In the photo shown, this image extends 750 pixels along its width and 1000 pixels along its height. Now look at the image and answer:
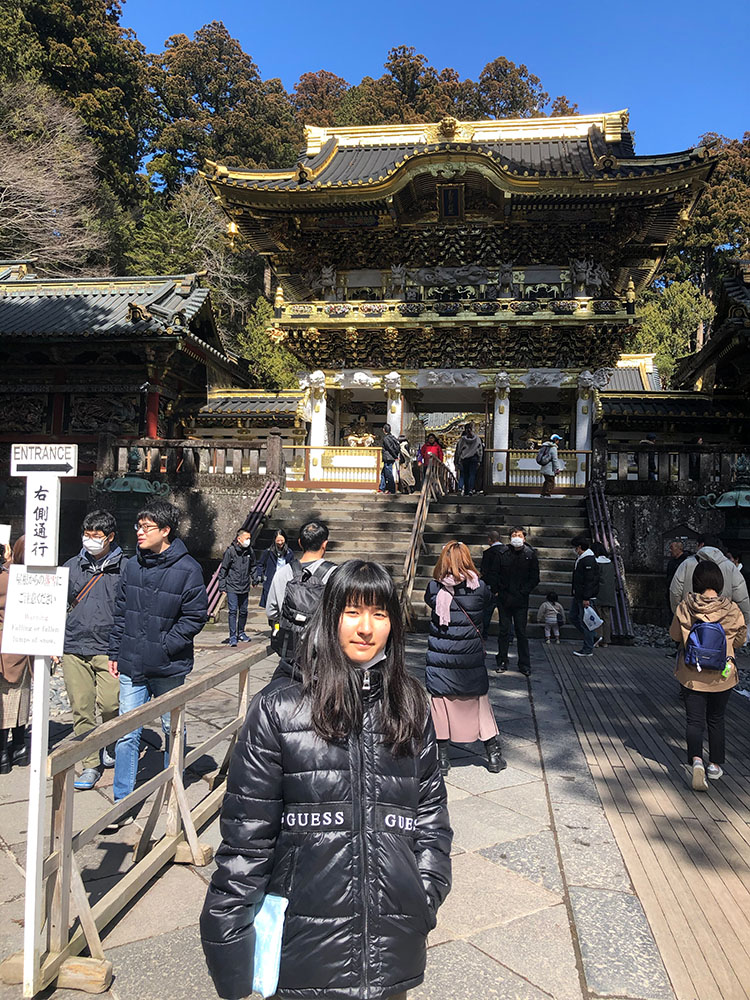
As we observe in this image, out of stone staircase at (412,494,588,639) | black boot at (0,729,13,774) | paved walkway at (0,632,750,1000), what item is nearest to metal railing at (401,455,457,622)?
stone staircase at (412,494,588,639)

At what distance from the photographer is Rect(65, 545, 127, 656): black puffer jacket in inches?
186

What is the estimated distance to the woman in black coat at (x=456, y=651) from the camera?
469 centimetres

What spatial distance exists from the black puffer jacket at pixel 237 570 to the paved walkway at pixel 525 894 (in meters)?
3.88

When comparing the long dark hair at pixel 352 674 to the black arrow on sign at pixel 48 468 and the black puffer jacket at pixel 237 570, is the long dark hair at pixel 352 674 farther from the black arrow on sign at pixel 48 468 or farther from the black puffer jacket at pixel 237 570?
the black puffer jacket at pixel 237 570

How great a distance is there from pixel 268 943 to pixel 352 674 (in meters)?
0.70

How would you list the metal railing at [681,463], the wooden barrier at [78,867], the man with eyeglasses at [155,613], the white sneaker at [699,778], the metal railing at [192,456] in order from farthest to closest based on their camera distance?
the metal railing at [192,456], the metal railing at [681,463], the white sneaker at [699,778], the man with eyeglasses at [155,613], the wooden barrier at [78,867]

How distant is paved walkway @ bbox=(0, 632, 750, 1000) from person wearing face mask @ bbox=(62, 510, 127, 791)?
52cm

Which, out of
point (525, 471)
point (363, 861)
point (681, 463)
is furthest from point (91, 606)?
point (525, 471)

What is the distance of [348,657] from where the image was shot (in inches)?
75.0

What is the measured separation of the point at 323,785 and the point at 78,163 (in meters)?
30.5

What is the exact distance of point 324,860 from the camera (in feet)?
5.63


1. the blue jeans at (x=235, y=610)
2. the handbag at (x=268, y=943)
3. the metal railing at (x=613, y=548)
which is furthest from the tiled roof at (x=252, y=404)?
the handbag at (x=268, y=943)

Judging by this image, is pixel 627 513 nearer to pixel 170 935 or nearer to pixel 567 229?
pixel 567 229

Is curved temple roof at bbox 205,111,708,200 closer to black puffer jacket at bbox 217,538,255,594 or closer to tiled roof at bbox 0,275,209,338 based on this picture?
tiled roof at bbox 0,275,209,338
